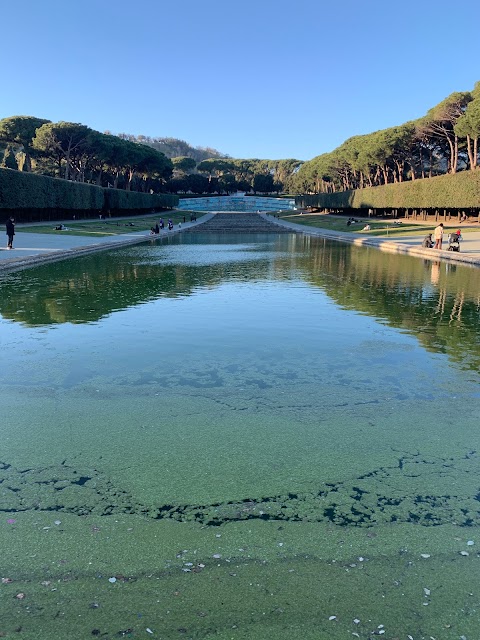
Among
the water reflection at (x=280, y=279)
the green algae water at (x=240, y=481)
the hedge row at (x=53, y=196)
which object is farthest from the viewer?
the hedge row at (x=53, y=196)

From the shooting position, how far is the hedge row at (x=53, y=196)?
41.2 m

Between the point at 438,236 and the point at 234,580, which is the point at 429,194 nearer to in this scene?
the point at 438,236

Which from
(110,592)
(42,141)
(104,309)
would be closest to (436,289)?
(104,309)

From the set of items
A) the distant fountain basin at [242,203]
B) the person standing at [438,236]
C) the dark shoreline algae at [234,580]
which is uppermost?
the distant fountain basin at [242,203]

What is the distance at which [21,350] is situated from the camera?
27.1 feet

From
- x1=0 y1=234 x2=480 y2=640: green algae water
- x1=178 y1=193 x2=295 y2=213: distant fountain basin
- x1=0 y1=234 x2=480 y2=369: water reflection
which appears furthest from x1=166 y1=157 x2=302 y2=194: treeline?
x1=0 y1=234 x2=480 y2=640: green algae water

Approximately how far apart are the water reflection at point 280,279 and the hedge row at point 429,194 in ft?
77.0

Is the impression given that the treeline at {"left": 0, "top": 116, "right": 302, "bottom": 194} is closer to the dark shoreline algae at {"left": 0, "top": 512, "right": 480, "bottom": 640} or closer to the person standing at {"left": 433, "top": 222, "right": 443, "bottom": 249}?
the person standing at {"left": 433, "top": 222, "right": 443, "bottom": 249}

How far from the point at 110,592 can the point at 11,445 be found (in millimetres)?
2435

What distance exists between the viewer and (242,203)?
144 m

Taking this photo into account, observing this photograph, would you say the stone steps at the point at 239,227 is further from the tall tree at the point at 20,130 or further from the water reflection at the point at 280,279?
the water reflection at the point at 280,279

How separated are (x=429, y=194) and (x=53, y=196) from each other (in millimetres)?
36289

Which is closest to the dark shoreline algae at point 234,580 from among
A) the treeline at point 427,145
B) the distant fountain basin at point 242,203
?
the treeline at point 427,145

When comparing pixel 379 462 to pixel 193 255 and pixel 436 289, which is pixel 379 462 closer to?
pixel 436 289
